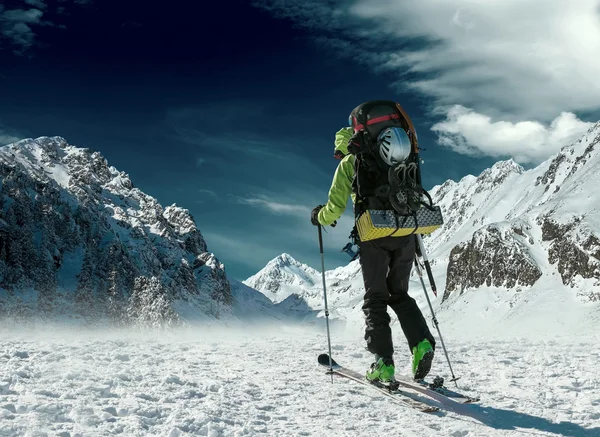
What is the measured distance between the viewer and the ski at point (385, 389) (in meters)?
6.29

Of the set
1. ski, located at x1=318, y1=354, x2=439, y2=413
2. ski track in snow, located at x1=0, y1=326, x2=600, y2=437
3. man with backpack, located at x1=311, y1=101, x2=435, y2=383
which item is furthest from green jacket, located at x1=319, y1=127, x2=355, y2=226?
ski track in snow, located at x1=0, y1=326, x2=600, y2=437

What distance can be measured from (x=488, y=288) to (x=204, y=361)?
11298cm

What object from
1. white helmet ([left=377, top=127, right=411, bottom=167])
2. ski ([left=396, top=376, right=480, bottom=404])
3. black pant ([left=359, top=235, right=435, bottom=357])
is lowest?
ski ([left=396, top=376, right=480, bottom=404])

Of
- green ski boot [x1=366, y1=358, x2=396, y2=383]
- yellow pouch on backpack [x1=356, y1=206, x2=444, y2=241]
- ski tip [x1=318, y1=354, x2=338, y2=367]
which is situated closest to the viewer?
yellow pouch on backpack [x1=356, y1=206, x2=444, y2=241]

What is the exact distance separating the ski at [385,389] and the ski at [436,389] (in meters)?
0.30

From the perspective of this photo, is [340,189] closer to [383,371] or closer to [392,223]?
[392,223]

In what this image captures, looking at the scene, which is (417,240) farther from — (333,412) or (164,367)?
(164,367)

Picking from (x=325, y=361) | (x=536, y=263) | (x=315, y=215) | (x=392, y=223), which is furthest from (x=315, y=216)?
(x=536, y=263)

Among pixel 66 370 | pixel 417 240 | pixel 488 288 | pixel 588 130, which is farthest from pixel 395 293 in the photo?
pixel 588 130

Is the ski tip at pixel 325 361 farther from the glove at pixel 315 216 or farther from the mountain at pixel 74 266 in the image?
the mountain at pixel 74 266

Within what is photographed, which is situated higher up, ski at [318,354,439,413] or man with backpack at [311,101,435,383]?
man with backpack at [311,101,435,383]

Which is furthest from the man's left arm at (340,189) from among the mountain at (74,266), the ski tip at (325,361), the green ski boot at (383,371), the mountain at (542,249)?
the mountain at (74,266)

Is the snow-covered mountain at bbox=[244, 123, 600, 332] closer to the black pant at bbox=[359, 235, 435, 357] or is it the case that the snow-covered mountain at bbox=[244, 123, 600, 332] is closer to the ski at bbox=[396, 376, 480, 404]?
A: the ski at bbox=[396, 376, 480, 404]

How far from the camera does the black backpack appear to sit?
7055mm
